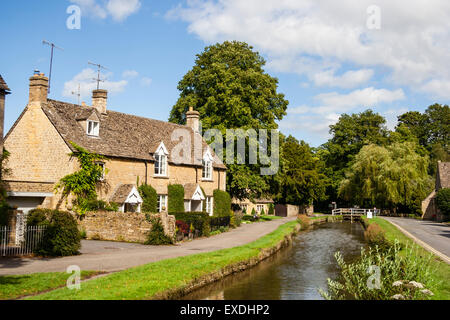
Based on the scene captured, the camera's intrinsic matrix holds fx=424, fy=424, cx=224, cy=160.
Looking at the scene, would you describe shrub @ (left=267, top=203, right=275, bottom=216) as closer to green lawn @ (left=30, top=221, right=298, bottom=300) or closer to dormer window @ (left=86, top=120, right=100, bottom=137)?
dormer window @ (left=86, top=120, right=100, bottom=137)

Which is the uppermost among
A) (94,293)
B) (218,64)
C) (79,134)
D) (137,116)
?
(218,64)

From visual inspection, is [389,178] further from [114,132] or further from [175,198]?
[114,132]

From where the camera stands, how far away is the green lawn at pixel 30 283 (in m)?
12.1

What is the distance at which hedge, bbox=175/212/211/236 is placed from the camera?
93.2ft

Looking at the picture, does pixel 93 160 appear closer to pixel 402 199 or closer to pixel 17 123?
pixel 17 123

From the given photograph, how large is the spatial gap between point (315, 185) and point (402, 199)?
13.5 m

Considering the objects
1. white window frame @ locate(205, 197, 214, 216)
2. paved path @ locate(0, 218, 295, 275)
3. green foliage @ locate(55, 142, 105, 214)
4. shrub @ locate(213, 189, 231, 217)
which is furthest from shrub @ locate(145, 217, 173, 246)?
shrub @ locate(213, 189, 231, 217)

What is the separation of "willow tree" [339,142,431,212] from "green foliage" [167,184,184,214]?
119ft

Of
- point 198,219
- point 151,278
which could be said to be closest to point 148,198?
point 198,219

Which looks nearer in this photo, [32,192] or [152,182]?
[32,192]

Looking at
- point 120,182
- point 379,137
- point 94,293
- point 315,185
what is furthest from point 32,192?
point 379,137

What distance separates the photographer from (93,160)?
27.8m

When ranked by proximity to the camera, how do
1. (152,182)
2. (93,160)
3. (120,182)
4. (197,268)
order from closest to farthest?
(197,268) → (93,160) → (120,182) → (152,182)

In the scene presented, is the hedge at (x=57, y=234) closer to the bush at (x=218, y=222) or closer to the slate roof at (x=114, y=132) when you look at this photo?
the slate roof at (x=114, y=132)
